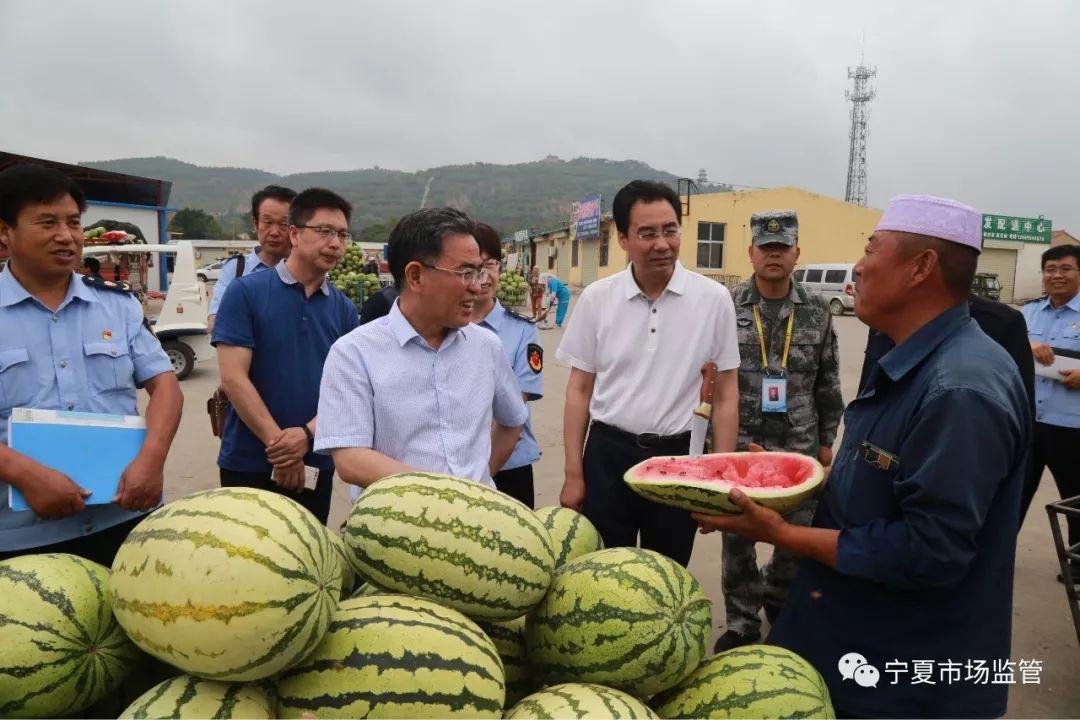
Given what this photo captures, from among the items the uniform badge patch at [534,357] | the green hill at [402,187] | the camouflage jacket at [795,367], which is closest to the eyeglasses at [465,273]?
the uniform badge patch at [534,357]

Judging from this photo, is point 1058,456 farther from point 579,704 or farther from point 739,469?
point 579,704

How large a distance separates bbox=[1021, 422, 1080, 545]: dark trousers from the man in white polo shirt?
2941 mm

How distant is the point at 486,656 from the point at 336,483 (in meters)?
5.83

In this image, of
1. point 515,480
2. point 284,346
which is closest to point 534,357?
point 515,480

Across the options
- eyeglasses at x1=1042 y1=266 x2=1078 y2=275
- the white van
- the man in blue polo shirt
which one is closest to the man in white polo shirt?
the man in blue polo shirt

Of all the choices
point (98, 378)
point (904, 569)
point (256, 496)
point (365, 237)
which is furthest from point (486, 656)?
point (365, 237)

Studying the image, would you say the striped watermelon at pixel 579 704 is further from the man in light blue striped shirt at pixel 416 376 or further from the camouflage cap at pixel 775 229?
the camouflage cap at pixel 775 229

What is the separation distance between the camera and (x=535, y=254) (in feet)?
171

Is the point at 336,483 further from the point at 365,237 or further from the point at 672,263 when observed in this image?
the point at 365,237

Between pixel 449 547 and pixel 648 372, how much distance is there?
1828 millimetres

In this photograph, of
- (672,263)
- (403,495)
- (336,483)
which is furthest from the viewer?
(336,483)

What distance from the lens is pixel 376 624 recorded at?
4.30ft

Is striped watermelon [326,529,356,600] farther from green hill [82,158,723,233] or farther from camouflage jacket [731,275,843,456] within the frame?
green hill [82,158,723,233]

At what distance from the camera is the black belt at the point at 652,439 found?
307cm
